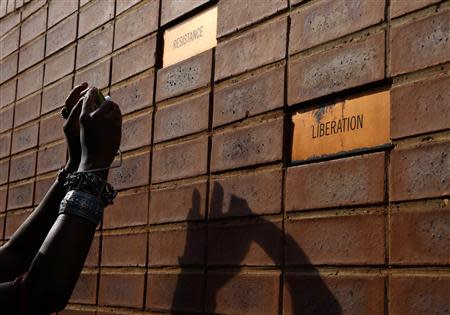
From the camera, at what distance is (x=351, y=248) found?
6.19 ft

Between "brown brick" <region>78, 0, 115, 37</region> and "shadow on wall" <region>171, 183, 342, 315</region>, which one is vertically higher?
"brown brick" <region>78, 0, 115, 37</region>

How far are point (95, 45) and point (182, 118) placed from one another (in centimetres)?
78

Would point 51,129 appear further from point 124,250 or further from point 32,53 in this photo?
point 124,250

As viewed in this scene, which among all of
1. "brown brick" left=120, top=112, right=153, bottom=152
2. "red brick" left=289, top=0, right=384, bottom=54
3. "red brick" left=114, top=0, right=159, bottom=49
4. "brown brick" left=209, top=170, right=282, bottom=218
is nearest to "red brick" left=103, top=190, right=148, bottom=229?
"brown brick" left=120, top=112, right=153, bottom=152

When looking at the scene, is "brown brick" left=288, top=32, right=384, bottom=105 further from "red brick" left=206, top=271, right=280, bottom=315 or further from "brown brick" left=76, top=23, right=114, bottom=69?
"brown brick" left=76, top=23, right=114, bottom=69

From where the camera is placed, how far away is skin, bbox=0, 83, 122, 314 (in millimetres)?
1653

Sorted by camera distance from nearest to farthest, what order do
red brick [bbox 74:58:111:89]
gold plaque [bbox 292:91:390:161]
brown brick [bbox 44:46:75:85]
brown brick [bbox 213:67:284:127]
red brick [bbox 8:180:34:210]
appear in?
gold plaque [bbox 292:91:390:161]
brown brick [bbox 213:67:284:127]
red brick [bbox 74:58:111:89]
brown brick [bbox 44:46:75:85]
red brick [bbox 8:180:34:210]

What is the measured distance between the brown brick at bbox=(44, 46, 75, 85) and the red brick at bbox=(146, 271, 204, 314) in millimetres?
1189

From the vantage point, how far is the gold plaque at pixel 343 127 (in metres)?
1.88

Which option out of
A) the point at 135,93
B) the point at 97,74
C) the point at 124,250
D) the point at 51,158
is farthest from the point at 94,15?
the point at 124,250

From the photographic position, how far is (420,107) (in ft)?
5.78

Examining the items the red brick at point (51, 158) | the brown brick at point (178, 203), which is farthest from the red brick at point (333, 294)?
the red brick at point (51, 158)

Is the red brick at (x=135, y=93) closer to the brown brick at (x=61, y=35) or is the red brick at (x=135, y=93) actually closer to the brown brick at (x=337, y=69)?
the brown brick at (x=61, y=35)

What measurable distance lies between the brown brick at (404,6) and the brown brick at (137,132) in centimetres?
111
